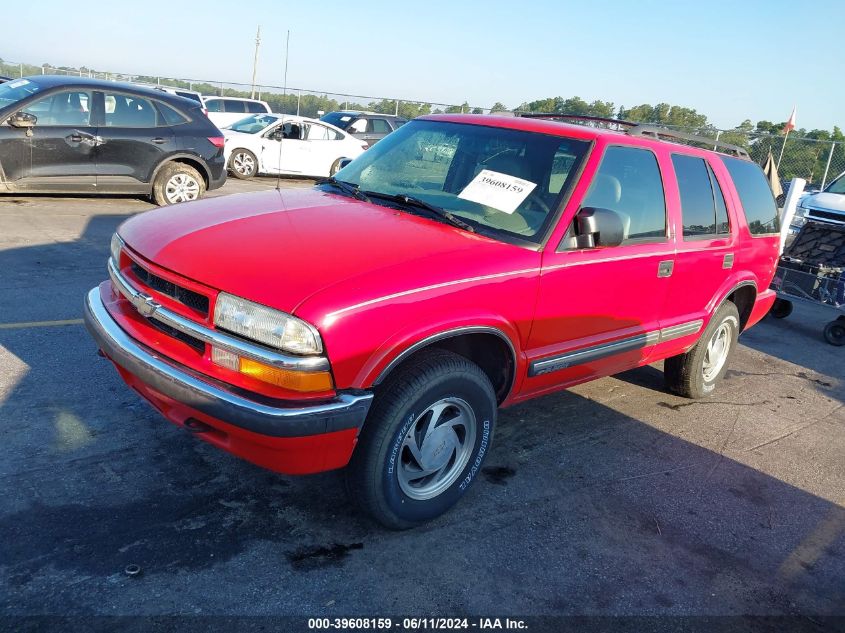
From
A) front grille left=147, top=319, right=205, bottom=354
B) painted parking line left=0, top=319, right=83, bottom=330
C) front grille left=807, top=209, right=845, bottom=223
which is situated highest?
front grille left=807, top=209, right=845, bottom=223

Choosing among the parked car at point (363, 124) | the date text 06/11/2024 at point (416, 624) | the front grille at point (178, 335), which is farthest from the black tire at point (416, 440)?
the parked car at point (363, 124)

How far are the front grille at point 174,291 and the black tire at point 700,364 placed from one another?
3.67m

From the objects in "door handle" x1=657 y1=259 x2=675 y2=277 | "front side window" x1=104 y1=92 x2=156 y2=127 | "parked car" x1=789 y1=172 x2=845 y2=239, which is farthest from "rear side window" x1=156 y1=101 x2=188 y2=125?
"parked car" x1=789 y1=172 x2=845 y2=239

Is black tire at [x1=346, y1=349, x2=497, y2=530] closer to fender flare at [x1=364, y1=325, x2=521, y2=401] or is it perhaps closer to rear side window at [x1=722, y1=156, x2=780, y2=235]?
fender flare at [x1=364, y1=325, x2=521, y2=401]

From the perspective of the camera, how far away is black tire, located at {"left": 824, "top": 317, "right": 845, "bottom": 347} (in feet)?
26.1

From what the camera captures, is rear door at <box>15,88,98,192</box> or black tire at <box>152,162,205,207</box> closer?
rear door at <box>15,88,98,192</box>

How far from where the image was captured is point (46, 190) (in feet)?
29.9

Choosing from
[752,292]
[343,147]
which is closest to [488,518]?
[752,292]

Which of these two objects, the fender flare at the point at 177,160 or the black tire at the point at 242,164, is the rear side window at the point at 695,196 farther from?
the black tire at the point at 242,164

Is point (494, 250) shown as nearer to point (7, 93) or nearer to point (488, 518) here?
point (488, 518)

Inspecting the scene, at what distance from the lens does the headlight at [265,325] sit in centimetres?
271

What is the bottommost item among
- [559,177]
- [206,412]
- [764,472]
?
[764,472]

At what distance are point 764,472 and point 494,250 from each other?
242 cm

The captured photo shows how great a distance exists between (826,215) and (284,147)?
11.3 meters
